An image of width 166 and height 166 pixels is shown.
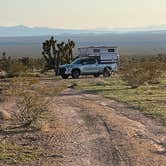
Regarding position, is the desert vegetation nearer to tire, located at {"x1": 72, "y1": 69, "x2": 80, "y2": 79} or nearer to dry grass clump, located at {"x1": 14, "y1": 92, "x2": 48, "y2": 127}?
tire, located at {"x1": 72, "y1": 69, "x2": 80, "y2": 79}

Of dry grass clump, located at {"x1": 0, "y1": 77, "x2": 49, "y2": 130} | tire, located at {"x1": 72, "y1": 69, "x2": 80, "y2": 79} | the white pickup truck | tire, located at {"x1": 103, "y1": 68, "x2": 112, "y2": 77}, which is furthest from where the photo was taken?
tire, located at {"x1": 103, "y1": 68, "x2": 112, "y2": 77}

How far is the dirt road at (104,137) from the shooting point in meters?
13.1

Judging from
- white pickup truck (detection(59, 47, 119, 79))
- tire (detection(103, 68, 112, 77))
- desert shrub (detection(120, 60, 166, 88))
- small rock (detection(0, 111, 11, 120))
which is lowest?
tire (detection(103, 68, 112, 77))

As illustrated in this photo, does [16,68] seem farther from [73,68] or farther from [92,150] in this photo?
[92,150]

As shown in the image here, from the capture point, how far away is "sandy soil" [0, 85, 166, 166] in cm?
1309

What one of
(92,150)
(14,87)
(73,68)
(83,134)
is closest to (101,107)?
(14,87)

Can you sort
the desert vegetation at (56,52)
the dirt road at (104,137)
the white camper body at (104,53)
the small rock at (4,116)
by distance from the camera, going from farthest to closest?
the desert vegetation at (56,52), the white camper body at (104,53), the small rock at (4,116), the dirt road at (104,137)

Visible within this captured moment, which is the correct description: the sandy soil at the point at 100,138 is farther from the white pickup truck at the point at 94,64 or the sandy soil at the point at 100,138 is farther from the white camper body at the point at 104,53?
the white camper body at the point at 104,53

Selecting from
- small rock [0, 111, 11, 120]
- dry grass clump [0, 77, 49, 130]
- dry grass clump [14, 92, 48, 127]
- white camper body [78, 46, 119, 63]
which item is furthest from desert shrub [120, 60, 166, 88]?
dry grass clump [14, 92, 48, 127]

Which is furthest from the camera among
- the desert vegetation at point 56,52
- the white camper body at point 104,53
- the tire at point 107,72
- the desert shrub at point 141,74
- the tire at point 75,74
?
the desert vegetation at point 56,52

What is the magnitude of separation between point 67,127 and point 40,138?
2.21 metres

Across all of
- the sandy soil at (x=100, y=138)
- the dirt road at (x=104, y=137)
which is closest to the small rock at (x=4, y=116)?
the sandy soil at (x=100, y=138)

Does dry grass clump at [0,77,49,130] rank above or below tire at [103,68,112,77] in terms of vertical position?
above

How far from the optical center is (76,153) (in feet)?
45.4
